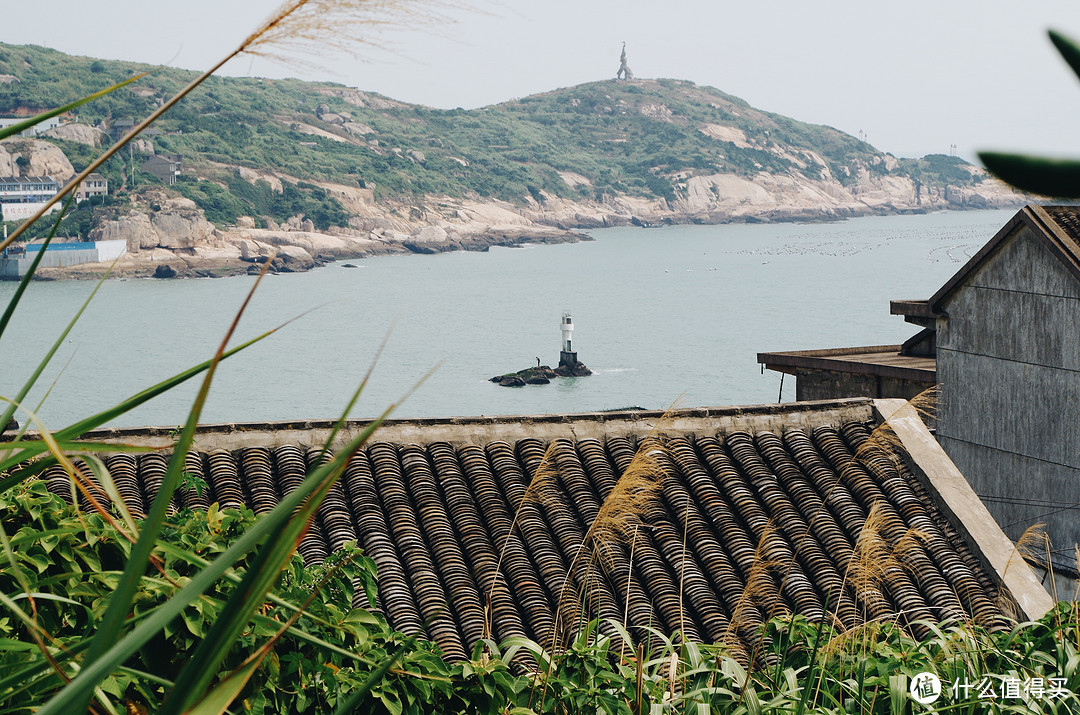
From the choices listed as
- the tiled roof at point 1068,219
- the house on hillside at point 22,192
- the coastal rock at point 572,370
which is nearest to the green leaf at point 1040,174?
the tiled roof at point 1068,219

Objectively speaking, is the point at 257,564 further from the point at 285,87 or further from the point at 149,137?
the point at 285,87

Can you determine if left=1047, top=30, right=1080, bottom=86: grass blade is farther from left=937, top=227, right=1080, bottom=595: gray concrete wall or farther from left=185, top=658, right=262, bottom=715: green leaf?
left=937, top=227, right=1080, bottom=595: gray concrete wall

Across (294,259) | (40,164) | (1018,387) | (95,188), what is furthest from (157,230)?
(1018,387)

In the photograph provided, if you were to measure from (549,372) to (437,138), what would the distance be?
101526mm

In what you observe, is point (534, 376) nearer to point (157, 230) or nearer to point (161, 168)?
point (157, 230)

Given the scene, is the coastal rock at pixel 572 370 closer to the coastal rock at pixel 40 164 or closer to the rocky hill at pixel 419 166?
the rocky hill at pixel 419 166

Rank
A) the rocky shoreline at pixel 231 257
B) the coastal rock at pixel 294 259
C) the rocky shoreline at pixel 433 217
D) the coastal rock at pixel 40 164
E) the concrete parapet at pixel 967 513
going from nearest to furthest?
the concrete parapet at pixel 967 513 < the rocky shoreline at pixel 231 257 < the coastal rock at pixel 40 164 < the rocky shoreline at pixel 433 217 < the coastal rock at pixel 294 259

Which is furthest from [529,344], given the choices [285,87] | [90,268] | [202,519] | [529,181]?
[285,87]

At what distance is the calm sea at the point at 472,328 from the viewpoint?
Answer: 5159 cm

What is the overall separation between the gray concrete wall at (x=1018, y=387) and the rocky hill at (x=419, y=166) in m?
73.2

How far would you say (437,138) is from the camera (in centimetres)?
14825

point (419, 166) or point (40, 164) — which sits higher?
point (419, 166)

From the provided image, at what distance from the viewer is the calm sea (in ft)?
169

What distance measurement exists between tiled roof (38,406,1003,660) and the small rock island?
1735 inches
